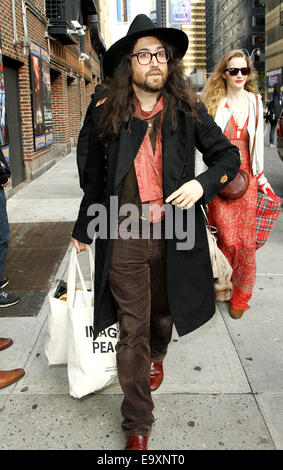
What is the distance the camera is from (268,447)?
7.62 feet

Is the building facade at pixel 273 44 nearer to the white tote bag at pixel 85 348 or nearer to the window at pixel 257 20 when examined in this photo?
the window at pixel 257 20

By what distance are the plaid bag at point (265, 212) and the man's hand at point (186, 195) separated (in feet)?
5.97

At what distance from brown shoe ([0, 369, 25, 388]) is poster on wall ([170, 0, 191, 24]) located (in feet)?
50.7

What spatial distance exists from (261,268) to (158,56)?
3.30 metres

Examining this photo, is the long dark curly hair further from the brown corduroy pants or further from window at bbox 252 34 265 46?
window at bbox 252 34 265 46

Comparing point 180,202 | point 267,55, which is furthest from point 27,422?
point 267,55

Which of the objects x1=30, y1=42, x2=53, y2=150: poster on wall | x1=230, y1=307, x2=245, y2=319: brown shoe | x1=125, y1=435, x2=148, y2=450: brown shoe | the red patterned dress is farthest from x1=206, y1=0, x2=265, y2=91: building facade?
x1=125, y1=435, x2=148, y2=450: brown shoe

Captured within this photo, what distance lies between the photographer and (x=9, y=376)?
2.95 m

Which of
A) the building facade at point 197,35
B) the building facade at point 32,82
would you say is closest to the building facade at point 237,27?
the building facade at point 197,35

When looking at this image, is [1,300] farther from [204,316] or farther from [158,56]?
[158,56]

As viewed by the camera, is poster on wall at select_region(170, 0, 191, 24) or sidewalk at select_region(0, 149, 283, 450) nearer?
sidewalk at select_region(0, 149, 283, 450)

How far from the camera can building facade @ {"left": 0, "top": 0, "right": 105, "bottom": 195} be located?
364 inches

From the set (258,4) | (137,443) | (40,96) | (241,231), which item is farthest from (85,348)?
(258,4)

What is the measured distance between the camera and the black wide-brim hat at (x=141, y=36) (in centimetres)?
225
